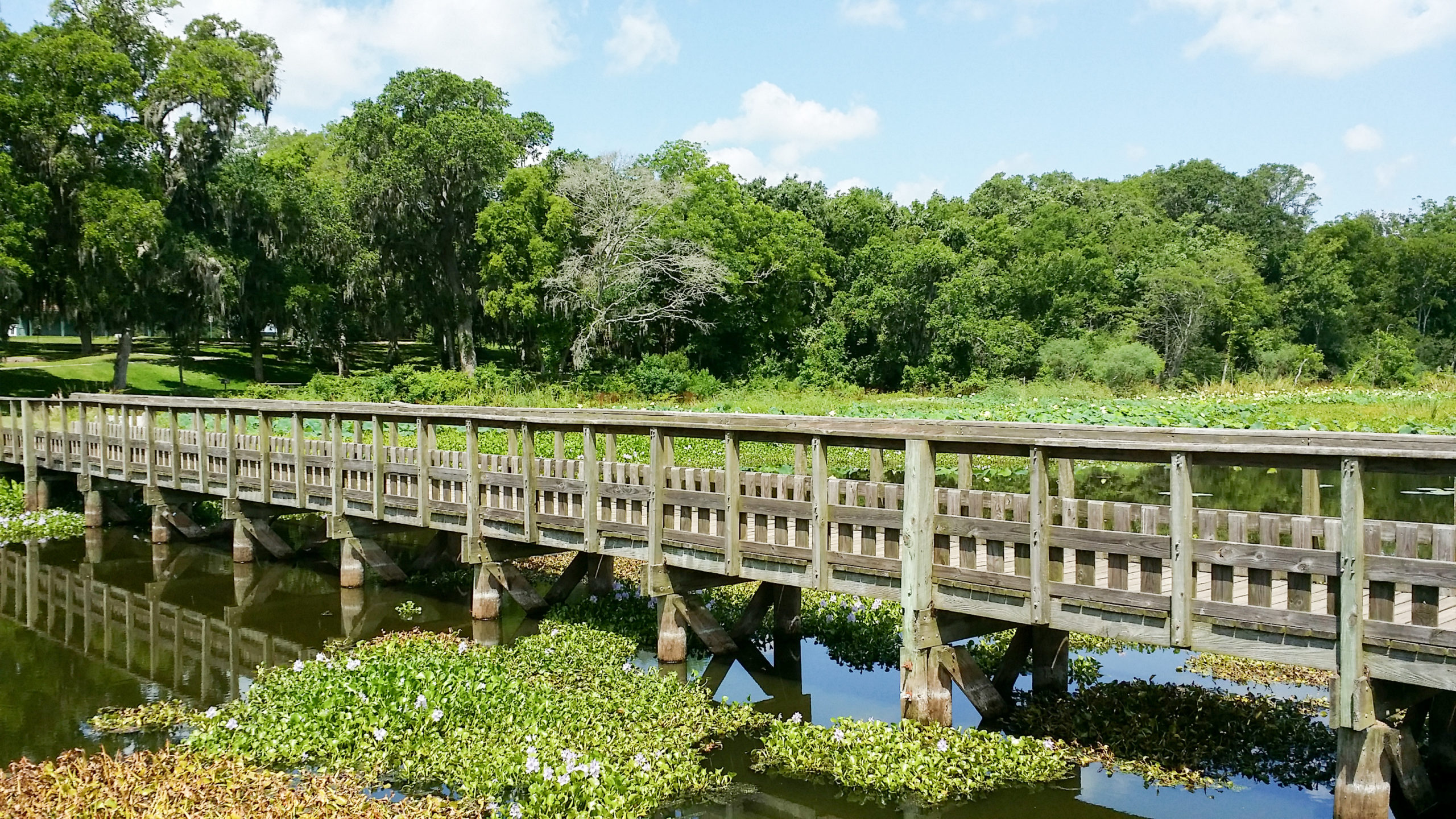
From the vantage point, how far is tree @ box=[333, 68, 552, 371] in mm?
48562

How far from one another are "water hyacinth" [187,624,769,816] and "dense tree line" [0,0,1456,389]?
30.2 m

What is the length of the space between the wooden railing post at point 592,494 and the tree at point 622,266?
33062 millimetres

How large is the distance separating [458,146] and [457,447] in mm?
24478

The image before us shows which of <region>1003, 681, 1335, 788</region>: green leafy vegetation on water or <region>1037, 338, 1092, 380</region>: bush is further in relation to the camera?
<region>1037, 338, 1092, 380</region>: bush

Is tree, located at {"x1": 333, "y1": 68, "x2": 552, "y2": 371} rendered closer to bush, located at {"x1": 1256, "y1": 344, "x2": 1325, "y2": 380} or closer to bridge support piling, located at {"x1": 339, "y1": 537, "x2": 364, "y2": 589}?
bridge support piling, located at {"x1": 339, "y1": 537, "x2": 364, "y2": 589}

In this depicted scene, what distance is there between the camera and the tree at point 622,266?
46.0 metres

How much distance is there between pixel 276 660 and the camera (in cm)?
1334

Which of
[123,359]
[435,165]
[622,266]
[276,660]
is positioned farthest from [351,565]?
[435,165]

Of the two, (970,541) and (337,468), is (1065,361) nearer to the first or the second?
(337,468)

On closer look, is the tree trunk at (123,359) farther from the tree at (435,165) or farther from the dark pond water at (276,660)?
the dark pond water at (276,660)

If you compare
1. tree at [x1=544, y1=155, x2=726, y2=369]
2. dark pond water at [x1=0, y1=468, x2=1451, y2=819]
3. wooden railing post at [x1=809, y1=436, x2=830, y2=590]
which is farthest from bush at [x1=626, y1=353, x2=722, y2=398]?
wooden railing post at [x1=809, y1=436, x2=830, y2=590]

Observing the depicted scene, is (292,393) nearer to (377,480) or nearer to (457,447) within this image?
(457,447)

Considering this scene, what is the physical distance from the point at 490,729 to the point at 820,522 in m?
3.55

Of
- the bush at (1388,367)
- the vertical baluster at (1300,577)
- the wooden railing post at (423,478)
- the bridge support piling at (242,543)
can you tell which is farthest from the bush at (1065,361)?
the vertical baluster at (1300,577)
